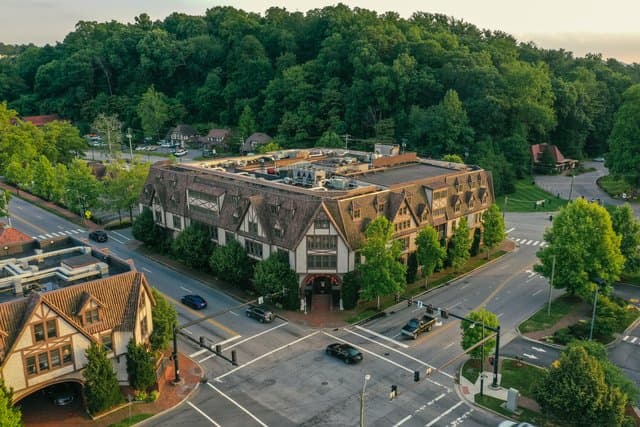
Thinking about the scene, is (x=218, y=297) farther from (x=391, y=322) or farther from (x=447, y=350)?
(x=447, y=350)

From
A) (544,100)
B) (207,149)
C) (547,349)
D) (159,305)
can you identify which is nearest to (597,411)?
(547,349)

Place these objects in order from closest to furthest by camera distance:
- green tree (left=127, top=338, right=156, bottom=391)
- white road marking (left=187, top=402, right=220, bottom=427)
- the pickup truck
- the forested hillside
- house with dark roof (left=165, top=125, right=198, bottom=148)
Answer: white road marking (left=187, top=402, right=220, bottom=427) → green tree (left=127, top=338, right=156, bottom=391) → the pickup truck → the forested hillside → house with dark roof (left=165, top=125, right=198, bottom=148)

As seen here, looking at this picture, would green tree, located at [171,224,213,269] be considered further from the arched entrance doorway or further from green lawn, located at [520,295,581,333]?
green lawn, located at [520,295,581,333]

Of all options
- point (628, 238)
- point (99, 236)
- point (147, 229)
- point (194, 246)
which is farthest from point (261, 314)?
point (628, 238)

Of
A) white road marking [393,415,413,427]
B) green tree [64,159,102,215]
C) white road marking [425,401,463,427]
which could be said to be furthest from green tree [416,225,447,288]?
green tree [64,159,102,215]

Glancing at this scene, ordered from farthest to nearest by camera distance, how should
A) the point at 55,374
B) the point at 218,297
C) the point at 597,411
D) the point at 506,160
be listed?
the point at 506,160 < the point at 218,297 < the point at 55,374 < the point at 597,411
